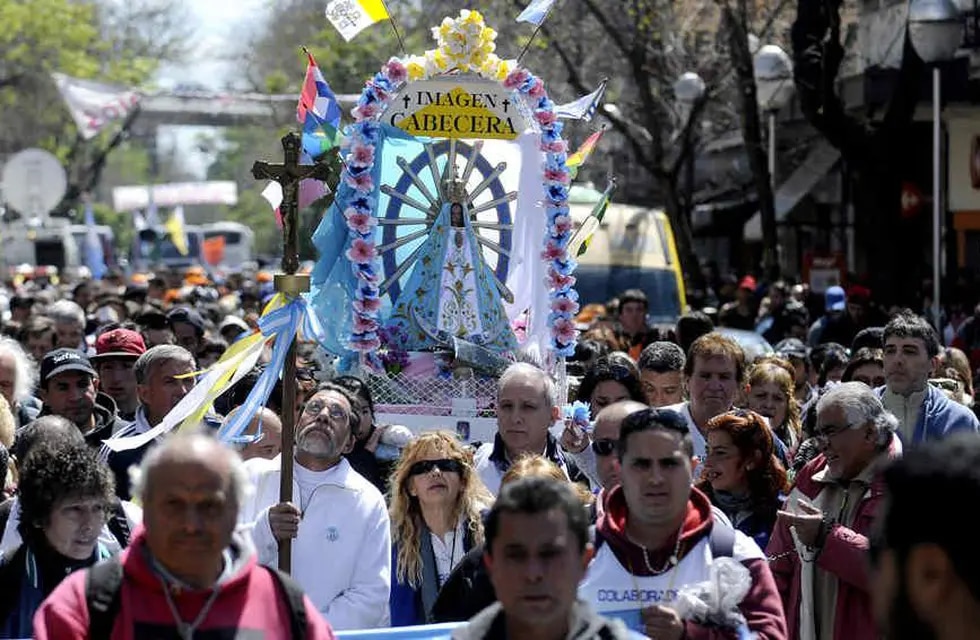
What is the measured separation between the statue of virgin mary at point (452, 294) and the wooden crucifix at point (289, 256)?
11.3 feet

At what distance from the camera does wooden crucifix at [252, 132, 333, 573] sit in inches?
291

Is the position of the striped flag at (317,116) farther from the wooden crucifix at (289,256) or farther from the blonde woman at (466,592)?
the blonde woman at (466,592)

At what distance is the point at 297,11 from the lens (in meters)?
51.9

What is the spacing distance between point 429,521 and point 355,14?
5.38 metres

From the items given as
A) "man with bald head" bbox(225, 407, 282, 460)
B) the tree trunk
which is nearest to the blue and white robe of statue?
"man with bald head" bbox(225, 407, 282, 460)

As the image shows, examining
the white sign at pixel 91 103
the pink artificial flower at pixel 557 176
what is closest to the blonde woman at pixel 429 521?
the pink artificial flower at pixel 557 176

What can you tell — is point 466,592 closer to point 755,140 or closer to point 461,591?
point 461,591

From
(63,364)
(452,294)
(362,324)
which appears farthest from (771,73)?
(63,364)

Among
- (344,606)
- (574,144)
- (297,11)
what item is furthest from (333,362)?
(297,11)

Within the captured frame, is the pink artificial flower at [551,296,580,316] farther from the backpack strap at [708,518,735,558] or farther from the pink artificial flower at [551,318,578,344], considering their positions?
the backpack strap at [708,518,735,558]

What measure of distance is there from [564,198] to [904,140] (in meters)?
10.8

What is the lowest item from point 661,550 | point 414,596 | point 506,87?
point 414,596

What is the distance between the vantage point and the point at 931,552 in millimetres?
3424

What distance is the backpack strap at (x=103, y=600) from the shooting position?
4781 mm
